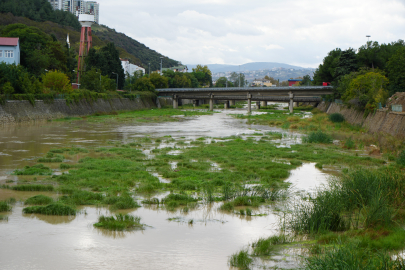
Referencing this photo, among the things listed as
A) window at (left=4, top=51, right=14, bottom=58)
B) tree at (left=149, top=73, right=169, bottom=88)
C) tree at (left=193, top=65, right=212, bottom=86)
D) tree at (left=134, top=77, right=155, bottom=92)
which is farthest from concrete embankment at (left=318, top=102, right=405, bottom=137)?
tree at (left=193, top=65, right=212, bottom=86)

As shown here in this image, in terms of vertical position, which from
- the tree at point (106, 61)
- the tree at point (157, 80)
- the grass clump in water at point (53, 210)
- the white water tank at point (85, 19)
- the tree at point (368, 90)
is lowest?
the grass clump in water at point (53, 210)

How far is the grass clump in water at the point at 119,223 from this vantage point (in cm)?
1138

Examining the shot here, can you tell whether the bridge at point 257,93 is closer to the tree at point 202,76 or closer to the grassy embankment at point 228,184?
the tree at point 202,76

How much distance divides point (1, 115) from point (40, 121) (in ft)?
23.5

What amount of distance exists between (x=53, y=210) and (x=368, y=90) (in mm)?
46815

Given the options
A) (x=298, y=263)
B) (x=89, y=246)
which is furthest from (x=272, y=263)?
(x=89, y=246)

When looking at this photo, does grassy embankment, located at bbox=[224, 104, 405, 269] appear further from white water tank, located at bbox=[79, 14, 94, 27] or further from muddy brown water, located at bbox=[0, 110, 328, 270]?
white water tank, located at bbox=[79, 14, 94, 27]

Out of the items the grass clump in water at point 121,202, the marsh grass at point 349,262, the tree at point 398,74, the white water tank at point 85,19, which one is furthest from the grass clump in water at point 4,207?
the white water tank at point 85,19

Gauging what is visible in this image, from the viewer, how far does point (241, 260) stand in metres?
9.11

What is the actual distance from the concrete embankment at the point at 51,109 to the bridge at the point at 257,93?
25400 mm

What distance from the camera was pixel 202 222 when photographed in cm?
1230

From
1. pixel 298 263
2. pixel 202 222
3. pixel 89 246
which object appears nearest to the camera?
pixel 298 263

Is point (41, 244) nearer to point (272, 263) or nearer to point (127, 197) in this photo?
point (127, 197)

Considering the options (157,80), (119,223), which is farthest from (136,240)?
(157,80)
